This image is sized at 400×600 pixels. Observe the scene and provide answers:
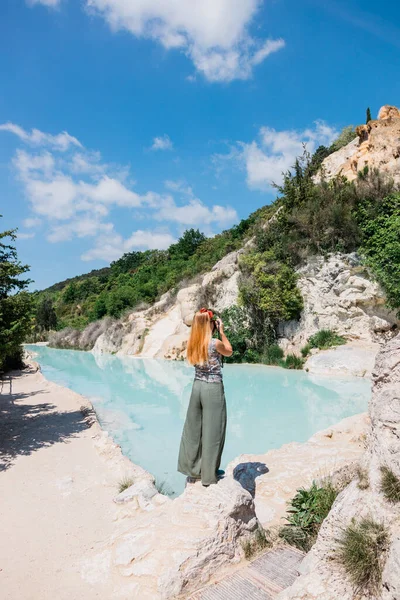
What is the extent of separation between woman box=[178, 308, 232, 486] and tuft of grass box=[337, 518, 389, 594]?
1525 millimetres

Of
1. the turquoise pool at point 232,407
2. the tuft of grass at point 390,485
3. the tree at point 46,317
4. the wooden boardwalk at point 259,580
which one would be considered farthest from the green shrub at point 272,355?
the tree at point 46,317

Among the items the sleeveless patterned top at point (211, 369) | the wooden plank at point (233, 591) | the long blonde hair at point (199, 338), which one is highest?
the long blonde hair at point (199, 338)

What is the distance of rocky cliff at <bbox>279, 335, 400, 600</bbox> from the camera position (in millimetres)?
1580

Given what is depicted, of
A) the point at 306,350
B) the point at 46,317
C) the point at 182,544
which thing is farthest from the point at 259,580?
the point at 46,317

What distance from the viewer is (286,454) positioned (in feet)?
16.5

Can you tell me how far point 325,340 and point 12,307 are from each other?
1177 centimetres

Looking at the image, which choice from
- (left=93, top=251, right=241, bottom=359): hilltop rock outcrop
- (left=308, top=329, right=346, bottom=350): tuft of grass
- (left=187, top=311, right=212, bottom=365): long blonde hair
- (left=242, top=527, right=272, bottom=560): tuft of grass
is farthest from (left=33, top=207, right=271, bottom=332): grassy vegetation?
(left=242, top=527, right=272, bottom=560): tuft of grass

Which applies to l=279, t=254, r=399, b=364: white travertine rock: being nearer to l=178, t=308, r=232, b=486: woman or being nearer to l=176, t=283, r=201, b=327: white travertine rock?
l=176, t=283, r=201, b=327: white travertine rock

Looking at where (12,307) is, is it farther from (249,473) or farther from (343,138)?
(343,138)

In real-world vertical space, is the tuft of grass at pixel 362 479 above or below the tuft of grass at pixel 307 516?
above

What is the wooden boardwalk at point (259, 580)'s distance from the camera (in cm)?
→ 225

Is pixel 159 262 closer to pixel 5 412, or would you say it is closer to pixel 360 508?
pixel 5 412

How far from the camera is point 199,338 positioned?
11.2 ft

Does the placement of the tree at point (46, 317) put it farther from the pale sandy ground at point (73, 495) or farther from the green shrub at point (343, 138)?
the pale sandy ground at point (73, 495)
